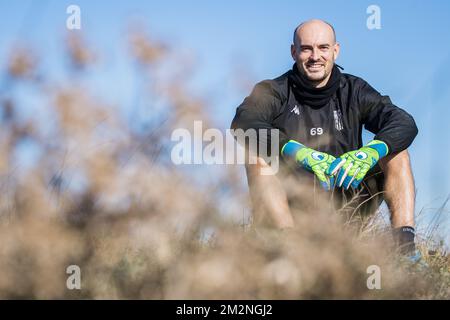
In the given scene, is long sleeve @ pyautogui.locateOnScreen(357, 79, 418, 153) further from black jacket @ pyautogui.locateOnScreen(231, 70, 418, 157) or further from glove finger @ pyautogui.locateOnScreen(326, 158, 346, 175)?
glove finger @ pyautogui.locateOnScreen(326, 158, 346, 175)

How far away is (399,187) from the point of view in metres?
3.33

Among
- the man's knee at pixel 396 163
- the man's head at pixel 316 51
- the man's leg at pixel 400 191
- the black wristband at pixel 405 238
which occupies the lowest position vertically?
the black wristband at pixel 405 238

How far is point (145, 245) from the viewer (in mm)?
2232

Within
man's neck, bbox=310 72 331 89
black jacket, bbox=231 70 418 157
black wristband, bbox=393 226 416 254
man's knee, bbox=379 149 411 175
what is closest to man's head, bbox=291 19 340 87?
man's neck, bbox=310 72 331 89

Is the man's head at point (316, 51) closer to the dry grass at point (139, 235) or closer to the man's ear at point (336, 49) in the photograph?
the man's ear at point (336, 49)

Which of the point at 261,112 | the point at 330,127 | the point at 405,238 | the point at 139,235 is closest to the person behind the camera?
the point at 139,235

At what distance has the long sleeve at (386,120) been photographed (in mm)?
3348

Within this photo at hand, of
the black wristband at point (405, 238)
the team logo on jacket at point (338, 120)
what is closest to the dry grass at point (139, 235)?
the black wristband at point (405, 238)

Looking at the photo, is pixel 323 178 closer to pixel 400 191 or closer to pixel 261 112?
pixel 400 191

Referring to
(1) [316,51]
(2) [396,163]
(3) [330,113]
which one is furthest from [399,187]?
(1) [316,51]

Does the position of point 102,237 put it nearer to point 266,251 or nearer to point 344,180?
point 266,251

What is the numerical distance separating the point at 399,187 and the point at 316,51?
0.86 meters

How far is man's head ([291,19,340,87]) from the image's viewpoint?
367 cm
